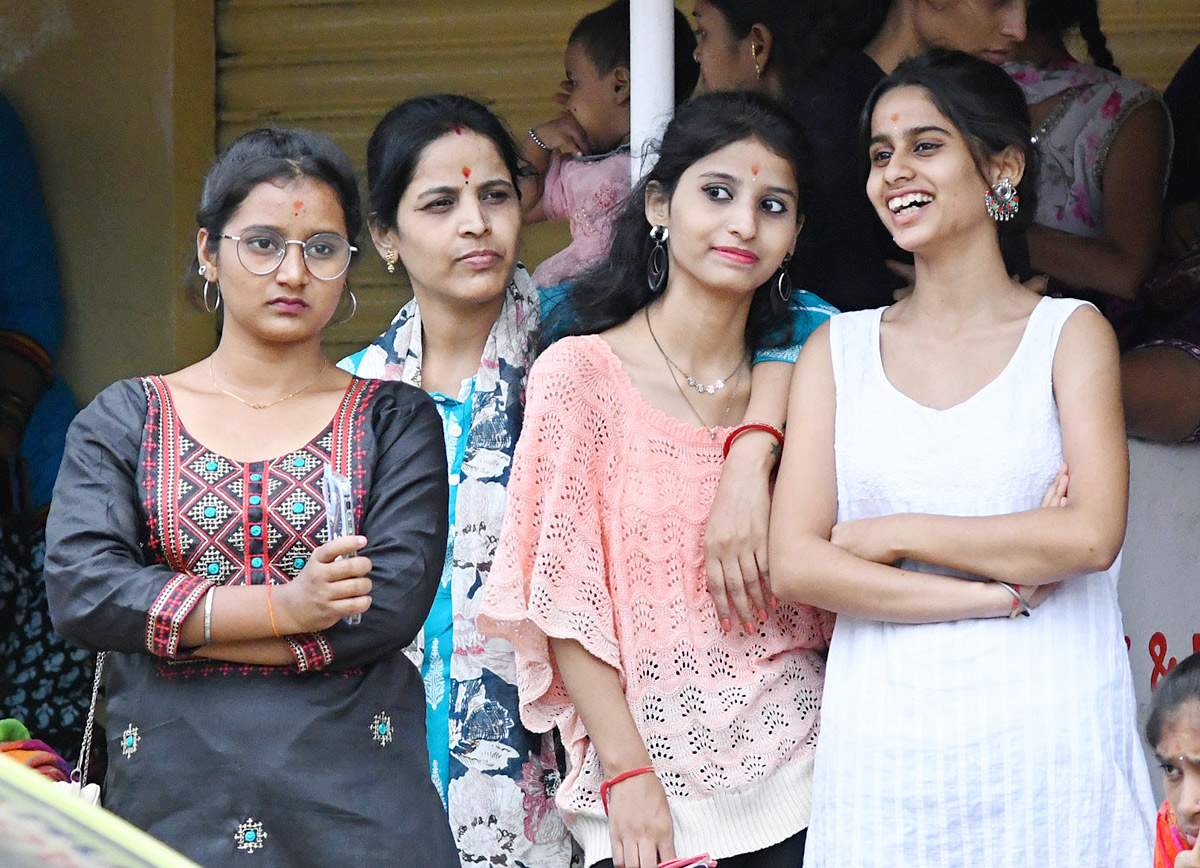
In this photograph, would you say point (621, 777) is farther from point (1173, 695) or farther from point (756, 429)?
point (1173, 695)

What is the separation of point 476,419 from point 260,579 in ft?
2.26

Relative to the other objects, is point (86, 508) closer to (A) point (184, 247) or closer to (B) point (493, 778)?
(B) point (493, 778)

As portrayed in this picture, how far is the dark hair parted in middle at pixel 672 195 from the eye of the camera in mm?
2721

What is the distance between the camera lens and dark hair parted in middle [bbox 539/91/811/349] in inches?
107

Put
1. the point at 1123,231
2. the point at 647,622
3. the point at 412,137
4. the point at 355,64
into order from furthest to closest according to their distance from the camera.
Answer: the point at 355,64 → the point at 1123,231 → the point at 412,137 → the point at 647,622

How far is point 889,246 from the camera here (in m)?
3.12

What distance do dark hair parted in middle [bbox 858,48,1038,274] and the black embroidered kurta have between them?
1030 millimetres

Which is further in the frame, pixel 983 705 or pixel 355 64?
pixel 355 64

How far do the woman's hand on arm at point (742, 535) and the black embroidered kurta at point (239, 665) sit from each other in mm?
440

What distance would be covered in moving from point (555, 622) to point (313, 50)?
3.06 m

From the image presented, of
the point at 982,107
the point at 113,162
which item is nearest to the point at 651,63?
the point at 982,107

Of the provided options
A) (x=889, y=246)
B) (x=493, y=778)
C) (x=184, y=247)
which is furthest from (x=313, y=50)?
(x=493, y=778)

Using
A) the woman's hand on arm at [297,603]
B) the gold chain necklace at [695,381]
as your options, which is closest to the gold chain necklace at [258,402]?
the woman's hand on arm at [297,603]

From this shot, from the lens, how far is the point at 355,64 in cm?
496
